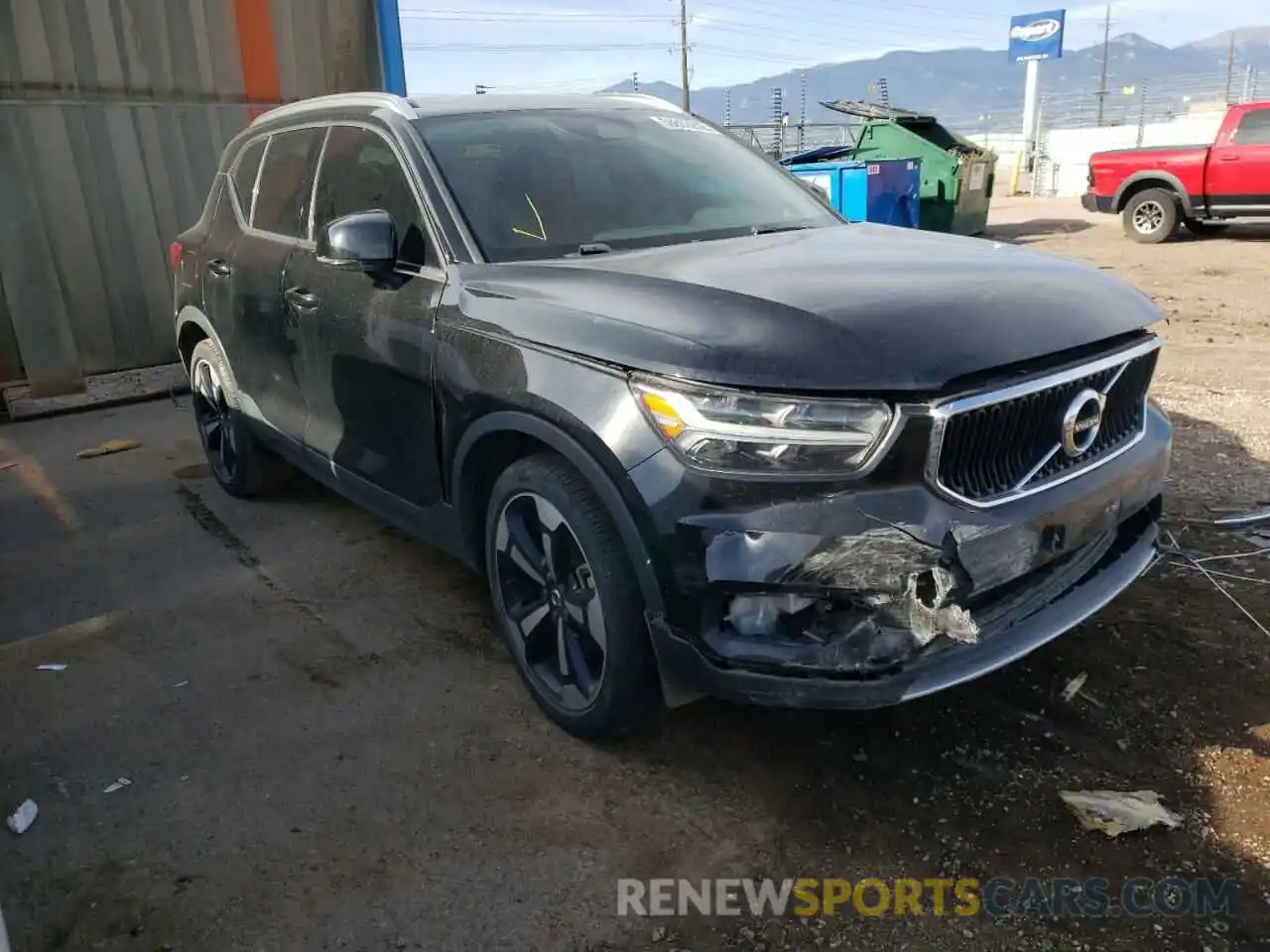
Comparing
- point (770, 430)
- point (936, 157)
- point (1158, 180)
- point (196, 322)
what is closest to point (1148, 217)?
point (1158, 180)

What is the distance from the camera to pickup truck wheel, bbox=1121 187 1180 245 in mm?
15102

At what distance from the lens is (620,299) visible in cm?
265

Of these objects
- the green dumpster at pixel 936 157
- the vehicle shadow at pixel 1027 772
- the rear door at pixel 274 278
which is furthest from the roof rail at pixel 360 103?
the green dumpster at pixel 936 157

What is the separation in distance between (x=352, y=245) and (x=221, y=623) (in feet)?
5.48

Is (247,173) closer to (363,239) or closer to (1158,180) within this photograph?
(363,239)

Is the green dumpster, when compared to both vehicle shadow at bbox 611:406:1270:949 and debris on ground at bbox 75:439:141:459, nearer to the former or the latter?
debris on ground at bbox 75:439:141:459

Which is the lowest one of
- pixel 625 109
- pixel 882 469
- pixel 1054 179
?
pixel 1054 179

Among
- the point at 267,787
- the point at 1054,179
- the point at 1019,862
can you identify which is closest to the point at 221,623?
the point at 267,787

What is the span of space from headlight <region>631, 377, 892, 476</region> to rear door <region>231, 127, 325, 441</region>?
2.30m

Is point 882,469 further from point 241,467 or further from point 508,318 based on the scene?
point 241,467

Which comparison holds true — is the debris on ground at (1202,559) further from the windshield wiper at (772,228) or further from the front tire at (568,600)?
the front tire at (568,600)

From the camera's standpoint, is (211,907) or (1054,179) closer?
(211,907)

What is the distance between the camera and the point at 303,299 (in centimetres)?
399

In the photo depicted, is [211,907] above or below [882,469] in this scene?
below
